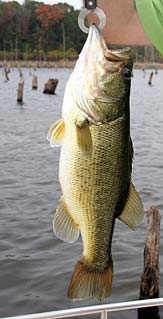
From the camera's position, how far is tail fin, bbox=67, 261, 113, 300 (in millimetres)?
2580

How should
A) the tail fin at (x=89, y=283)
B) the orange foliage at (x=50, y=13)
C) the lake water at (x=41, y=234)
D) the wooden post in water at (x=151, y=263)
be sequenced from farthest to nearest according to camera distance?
the orange foliage at (x=50, y=13)
the lake water at (x=41, y=234)
the wooden post in water at (x=151, y=263)
the tail fin at (x=89, y=283)

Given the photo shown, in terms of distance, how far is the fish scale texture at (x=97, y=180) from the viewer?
240 centimetres

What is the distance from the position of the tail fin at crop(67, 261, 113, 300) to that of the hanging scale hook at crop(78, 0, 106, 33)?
1029 mm

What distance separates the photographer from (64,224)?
249 cm

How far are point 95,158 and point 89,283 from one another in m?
0.56

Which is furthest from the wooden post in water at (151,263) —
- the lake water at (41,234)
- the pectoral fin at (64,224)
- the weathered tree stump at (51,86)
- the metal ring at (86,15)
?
the weathered tree stump at (51,86)

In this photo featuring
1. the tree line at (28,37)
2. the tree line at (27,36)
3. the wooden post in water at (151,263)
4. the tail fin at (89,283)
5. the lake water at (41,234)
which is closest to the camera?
the tail fin at (89,283)

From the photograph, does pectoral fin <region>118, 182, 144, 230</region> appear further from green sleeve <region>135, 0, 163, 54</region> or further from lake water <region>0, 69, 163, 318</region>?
lake water <region>0, 69, 163, 318</region>

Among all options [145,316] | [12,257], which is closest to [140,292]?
[145,316]

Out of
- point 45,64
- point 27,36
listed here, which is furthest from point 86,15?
point 45,64

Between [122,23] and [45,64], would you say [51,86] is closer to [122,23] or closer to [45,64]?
[122,23]

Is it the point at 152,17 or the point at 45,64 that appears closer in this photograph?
the point at 152,17

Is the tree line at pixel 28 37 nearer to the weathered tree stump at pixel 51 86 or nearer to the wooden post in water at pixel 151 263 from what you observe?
the weathered tree stump at pixel 51 86

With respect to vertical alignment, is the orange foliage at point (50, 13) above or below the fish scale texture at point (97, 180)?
above
